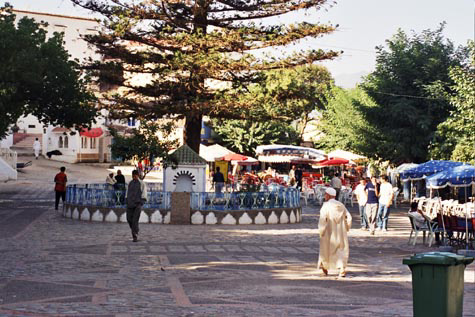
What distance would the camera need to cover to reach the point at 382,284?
1377cm

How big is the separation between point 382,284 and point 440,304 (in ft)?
15.6

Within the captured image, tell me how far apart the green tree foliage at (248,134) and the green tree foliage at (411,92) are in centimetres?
2437

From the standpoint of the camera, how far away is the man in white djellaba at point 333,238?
48.2ft

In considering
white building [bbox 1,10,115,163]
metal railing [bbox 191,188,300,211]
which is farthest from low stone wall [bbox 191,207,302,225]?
white building [bbox 1,10,115,163]

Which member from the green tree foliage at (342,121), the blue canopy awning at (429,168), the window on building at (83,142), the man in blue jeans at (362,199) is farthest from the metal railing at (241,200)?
the window on building at (83,142)

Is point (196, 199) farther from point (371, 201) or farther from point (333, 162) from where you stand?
point (333, 162)

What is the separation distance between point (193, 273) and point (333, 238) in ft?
8.04

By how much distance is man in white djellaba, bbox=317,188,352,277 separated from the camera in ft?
48.2

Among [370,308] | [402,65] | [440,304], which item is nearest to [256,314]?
[370,308]

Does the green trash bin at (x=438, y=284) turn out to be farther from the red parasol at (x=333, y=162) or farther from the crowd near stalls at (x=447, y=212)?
the red parasol at (x=333, y=162)

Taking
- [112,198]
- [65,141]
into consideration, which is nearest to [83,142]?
[65,141]

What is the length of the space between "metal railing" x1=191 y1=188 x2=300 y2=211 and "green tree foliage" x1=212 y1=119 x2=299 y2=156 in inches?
1540

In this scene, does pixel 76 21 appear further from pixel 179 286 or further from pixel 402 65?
pixel 179 286

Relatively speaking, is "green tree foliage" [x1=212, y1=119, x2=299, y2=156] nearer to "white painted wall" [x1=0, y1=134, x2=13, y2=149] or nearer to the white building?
the white building
